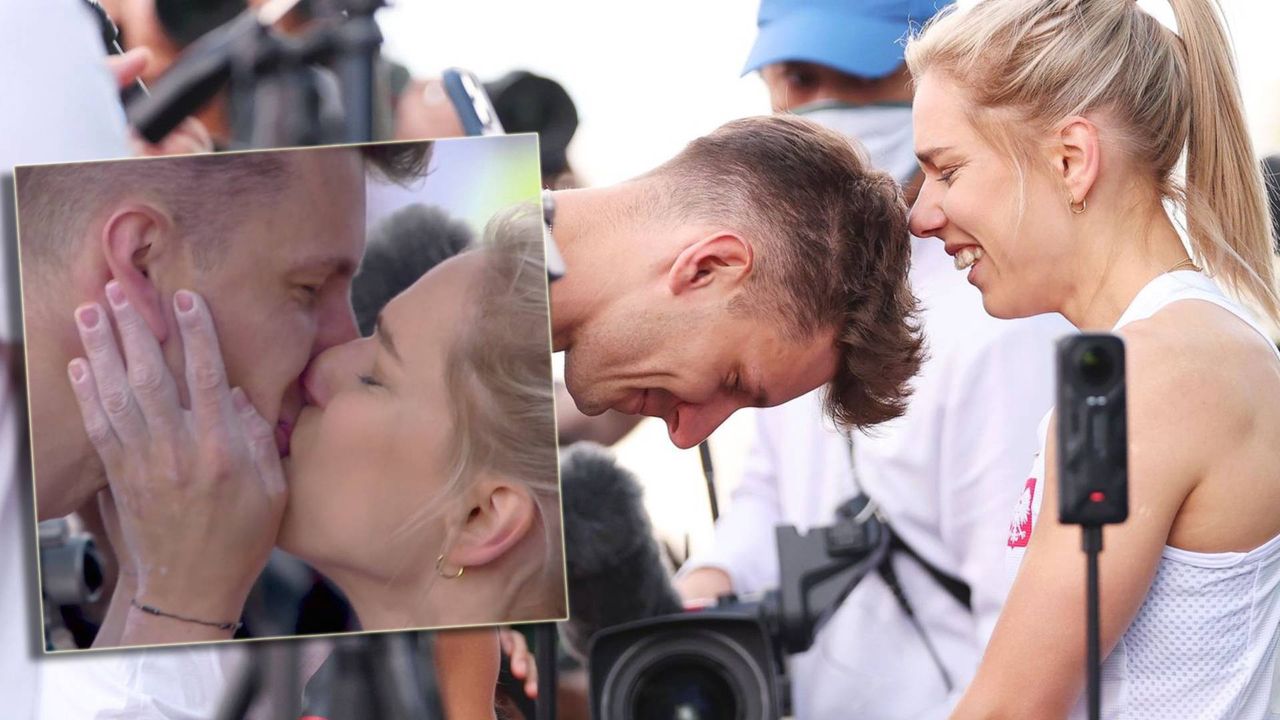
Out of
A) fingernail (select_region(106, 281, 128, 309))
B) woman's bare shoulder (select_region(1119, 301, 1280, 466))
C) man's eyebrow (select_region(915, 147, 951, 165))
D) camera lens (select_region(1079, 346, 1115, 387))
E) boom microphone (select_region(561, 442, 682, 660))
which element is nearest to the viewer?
camera lens (select_region(1079, 346, 1115, 387))

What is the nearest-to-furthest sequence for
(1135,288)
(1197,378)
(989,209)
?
(1197,378) → (1135,288) → (989,209)

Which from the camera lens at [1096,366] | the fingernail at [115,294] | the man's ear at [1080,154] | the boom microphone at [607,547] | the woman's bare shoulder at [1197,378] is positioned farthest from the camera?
the boom microphone at [607,547]

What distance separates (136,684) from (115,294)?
67cm

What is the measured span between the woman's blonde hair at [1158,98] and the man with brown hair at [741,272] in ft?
1.16

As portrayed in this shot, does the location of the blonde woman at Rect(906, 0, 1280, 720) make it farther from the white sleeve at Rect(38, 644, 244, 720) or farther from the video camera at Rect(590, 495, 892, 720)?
the white sleeve at Rect(38, 644, 244, 720)

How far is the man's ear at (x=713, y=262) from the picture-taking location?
7.05ft

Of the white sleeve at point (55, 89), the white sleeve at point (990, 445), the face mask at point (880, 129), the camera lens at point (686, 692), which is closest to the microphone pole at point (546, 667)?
the camera lens at point (686, 692)

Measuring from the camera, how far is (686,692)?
2238 mm

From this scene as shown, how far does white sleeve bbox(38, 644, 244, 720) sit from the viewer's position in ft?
7.35

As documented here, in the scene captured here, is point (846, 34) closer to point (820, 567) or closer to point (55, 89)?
point (820, 567)

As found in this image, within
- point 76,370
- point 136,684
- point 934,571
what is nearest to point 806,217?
point 934,571

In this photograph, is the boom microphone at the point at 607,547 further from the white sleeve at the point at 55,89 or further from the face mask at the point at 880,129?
the white sleeve at the point at 55,89

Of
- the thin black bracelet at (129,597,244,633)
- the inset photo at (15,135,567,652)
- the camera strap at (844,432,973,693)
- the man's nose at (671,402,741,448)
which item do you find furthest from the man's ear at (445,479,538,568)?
the camera strap at (844,432,973,693)

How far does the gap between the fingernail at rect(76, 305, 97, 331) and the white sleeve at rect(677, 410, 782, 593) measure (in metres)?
1.04
